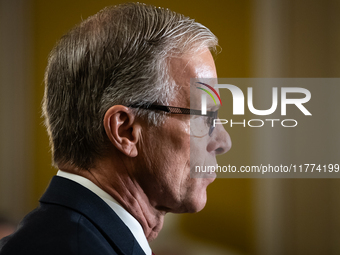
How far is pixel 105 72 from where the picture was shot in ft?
2.84

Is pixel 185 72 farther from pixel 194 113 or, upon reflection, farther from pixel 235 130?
pixel 235 130

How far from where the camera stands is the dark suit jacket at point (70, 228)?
0.68 m

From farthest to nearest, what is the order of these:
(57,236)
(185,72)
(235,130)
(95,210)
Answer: (235,130) → (185,72) → (95,210) → (57,236)

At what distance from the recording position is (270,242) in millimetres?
2861

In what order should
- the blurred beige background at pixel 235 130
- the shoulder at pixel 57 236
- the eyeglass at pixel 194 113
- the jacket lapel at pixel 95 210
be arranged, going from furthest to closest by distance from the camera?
the blurred beige background at pixel 235 130, the eyeglass at pixel 194 113, the jacket lapel at pixel 95 210, the shoulder at pixel 57 236

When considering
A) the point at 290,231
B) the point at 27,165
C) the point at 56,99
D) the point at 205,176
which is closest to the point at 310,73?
the point at 290,231

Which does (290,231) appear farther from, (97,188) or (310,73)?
(97,188)

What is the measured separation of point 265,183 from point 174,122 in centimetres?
217

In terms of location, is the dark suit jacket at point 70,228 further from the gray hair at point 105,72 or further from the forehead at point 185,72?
the forehead at point 185,72

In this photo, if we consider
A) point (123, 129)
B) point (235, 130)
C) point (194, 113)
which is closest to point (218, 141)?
point (194, 113)

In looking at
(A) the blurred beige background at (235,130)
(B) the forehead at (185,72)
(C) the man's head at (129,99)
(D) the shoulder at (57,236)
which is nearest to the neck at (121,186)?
(C) the man's head at (129,99)

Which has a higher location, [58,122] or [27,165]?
[58,122]

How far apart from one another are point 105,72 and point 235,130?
213 cm

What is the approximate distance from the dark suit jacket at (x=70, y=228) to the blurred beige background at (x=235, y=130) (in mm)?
1848
